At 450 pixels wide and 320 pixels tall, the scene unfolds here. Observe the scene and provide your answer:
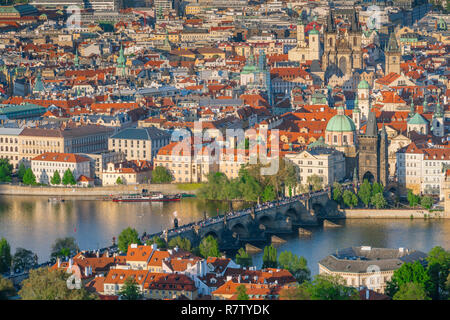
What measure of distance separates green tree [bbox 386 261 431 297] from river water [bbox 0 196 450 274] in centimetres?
433

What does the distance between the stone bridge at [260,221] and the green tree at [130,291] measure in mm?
6223

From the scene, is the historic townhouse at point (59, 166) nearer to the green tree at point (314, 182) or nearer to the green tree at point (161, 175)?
the green tree at point (161, 175)

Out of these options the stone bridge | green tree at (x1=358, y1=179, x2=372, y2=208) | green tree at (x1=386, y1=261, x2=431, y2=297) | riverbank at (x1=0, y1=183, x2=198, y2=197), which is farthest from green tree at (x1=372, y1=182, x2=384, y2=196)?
green tree at (x1=386, y1=261, x2=431, y2=297)

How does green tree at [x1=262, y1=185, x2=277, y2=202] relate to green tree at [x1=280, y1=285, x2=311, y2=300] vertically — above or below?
below

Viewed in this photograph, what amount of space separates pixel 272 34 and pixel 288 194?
145 ft

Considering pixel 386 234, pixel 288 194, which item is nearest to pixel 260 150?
pixel 288 194

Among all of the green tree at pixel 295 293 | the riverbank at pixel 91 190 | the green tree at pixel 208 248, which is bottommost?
the riverbank at pixel 91 190

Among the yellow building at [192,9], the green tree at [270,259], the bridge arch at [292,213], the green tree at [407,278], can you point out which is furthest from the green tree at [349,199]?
the yellow building at [192,9]

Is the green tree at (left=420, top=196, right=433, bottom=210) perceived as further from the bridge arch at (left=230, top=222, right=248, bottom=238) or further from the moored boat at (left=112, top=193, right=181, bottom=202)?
the moored boat at (left=112, top=193, right=181, bottom=202)

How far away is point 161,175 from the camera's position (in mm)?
47656

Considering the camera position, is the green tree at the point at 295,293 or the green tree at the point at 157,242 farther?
the green tree at the point at 157,242

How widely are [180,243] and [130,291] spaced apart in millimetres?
6187

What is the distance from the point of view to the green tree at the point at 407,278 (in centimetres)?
2962

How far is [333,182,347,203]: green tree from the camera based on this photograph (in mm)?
43719
